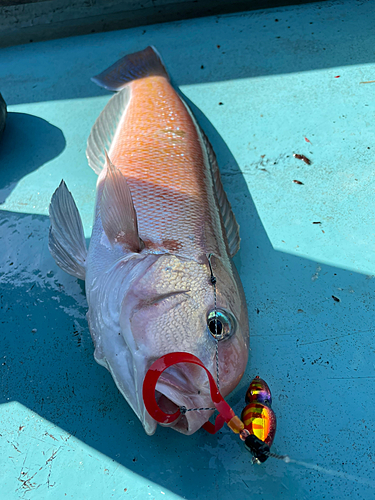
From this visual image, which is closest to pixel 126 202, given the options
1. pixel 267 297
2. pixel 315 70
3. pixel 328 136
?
pixel 267 297

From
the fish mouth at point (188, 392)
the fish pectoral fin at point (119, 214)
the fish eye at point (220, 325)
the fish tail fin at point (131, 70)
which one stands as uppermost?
the fish tail fin at point (131, 70)

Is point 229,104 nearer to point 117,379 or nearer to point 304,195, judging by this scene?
point 304,195

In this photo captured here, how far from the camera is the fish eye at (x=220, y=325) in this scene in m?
1.51

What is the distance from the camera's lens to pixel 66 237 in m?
2.20

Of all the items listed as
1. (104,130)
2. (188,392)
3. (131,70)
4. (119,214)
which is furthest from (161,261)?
(131,70)

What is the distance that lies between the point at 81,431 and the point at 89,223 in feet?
4.21

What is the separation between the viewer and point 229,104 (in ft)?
10.5

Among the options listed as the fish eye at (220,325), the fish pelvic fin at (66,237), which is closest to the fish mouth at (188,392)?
the fish eye at (220,325)

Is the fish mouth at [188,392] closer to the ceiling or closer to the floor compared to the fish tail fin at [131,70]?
closer to the floor

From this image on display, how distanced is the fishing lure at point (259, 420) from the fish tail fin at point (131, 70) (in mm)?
2593

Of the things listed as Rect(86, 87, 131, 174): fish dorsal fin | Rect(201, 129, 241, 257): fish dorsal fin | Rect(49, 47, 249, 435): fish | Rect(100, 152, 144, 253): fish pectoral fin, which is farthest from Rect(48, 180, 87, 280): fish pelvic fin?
Rect(201, 129, 241, 257): fish dorsal fin

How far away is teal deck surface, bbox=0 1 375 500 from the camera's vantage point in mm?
1570

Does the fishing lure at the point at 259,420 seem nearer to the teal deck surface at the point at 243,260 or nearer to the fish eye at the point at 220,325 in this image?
the teal deck surface at the point at 243,260

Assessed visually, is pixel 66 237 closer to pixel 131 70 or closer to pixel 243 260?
pixel 243 260
